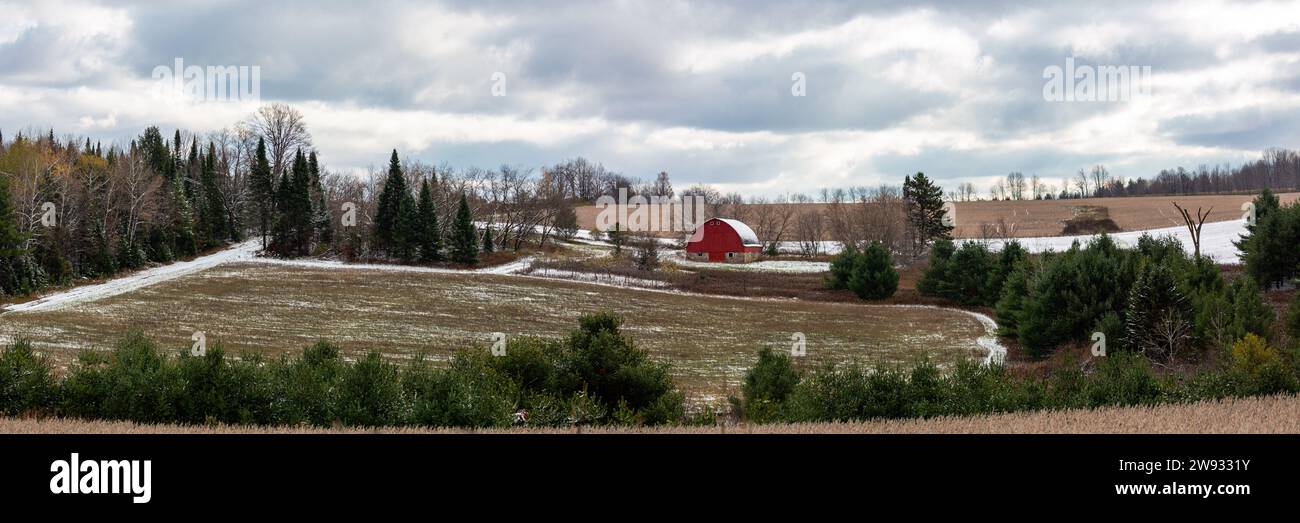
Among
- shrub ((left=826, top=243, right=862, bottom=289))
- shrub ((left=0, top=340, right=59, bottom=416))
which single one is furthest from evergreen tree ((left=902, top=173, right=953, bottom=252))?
shrub ((left=0, top=340, right=59, bottom=416))

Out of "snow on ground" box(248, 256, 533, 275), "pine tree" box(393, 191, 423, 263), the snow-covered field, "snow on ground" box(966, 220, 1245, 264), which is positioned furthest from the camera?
the snow-covered field

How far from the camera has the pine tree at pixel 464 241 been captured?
78562 mm

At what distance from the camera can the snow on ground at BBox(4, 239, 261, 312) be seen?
49500mm

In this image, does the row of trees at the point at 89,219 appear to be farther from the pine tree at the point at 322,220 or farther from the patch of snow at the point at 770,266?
the patch of snow at the point at 770,266

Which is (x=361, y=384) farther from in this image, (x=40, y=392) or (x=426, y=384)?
(x=40, y=392)

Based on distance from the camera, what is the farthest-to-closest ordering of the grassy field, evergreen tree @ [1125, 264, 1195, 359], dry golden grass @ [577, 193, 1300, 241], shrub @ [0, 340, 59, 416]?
1. dry golden grass @ [577, 193, 1300, 241]
2. the grassy field
3. evergreen tree @ [1125, 264, 1195, 359]
4. shrub @ [0, 340, 59, 416]

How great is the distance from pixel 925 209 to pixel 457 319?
197 ft

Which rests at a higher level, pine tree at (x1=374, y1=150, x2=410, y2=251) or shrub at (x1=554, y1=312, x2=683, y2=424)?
pine tree at (x1=374, y1=150, x2=410, y2=251)

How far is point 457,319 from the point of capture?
53.0 metres

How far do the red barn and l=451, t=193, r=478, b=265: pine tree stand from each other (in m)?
28.2

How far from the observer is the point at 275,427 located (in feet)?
49.2

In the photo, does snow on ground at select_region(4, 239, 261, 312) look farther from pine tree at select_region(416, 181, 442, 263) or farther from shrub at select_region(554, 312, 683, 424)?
shrub at select_region(554, 312, 683, 424)
